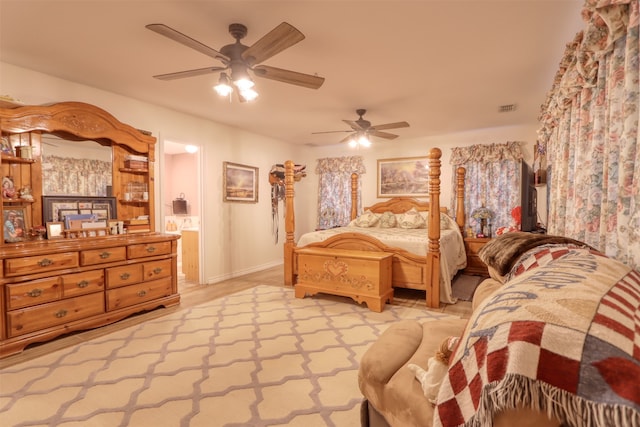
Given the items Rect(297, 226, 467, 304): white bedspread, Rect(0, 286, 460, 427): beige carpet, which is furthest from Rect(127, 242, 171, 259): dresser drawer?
Rect(297, 226, 467, 304): white bedspread

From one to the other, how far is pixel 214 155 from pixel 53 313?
9.47ft

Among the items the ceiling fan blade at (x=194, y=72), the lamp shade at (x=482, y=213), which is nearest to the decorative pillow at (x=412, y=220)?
the lamp shade at (x=482, y=213)

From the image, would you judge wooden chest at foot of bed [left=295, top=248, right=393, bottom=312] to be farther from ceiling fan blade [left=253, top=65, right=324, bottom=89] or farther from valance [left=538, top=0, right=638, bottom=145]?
valance [left=538, top=0, right=638, bottom=145]

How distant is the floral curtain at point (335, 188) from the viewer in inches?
262

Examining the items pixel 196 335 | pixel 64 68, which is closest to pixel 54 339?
pixel 196 335

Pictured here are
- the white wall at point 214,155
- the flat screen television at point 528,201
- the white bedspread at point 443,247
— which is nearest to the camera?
the white wall at point 214,155

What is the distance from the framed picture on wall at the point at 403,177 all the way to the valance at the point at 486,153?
536 mm

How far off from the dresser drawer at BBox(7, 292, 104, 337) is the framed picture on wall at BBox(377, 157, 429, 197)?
16.2 feet

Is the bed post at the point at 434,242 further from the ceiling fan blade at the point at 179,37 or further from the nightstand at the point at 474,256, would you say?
the ceiling fan blade at the point at 179,37

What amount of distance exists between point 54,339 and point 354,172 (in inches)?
207

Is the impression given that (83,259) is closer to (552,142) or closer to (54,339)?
(54,339)

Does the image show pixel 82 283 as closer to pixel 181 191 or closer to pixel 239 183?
pixel 239 183

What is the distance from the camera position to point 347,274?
3752mm

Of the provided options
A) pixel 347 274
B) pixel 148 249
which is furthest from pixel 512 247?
pixel 148 249
